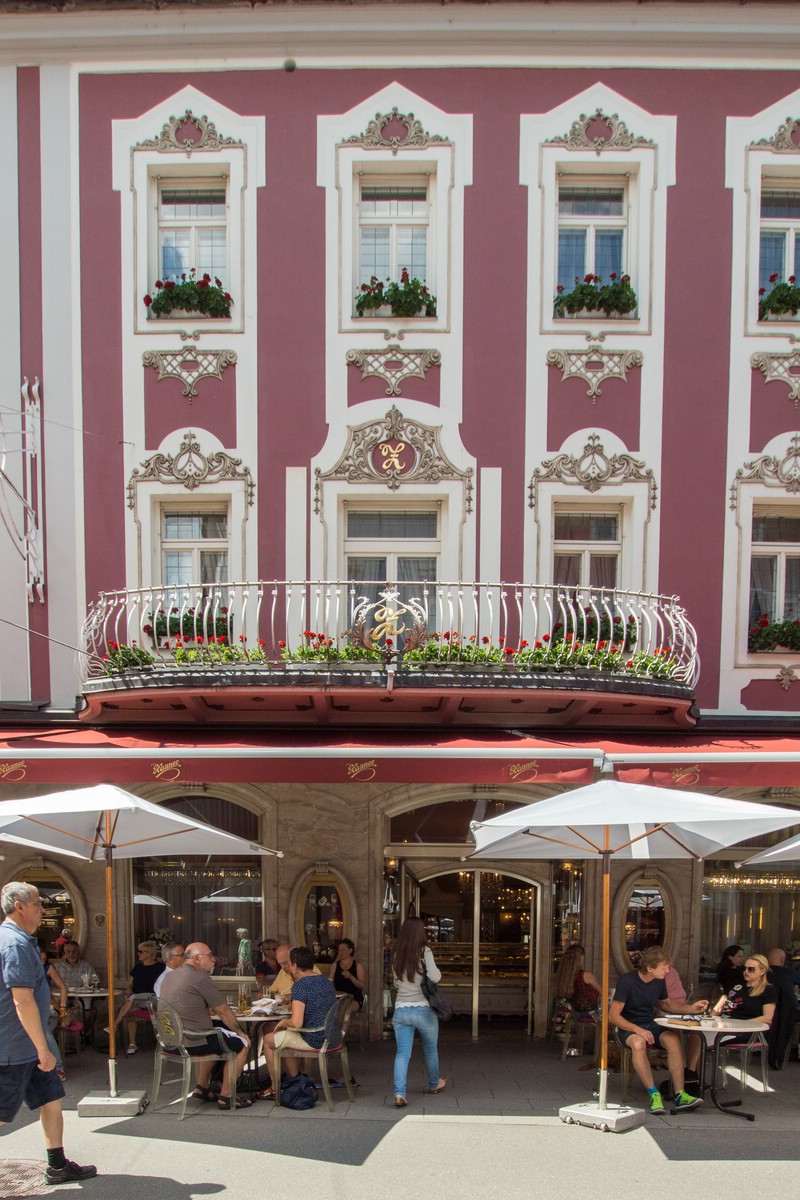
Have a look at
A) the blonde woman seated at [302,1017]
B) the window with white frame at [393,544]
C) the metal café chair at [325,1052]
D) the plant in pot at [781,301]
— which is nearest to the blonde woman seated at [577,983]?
the metal café chair at [325,1052]

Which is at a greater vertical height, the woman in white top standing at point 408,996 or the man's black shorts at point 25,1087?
the man's black shorts at point 25,1087

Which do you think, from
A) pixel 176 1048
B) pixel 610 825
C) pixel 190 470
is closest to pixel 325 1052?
pixel 176 1048

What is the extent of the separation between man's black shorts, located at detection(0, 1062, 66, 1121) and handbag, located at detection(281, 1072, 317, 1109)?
2.18 metres

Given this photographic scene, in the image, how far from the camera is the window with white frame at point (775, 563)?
10.6 m

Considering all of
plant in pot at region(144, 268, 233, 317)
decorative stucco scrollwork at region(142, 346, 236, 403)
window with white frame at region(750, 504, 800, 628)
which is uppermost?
plant in pot at region(144, 268, 233, 317)

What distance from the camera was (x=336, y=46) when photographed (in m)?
10.5

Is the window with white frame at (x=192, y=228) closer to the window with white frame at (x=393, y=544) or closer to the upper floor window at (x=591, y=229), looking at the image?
the window with white frame at (x=393, y=544)

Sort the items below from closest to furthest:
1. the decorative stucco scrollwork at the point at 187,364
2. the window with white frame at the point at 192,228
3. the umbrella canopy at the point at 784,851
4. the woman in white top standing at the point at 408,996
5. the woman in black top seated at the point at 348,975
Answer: the woman in white top standing at the point at 408,996, the umbrella canopy at the point at 784,851, the woman in black top seated at the point at 348,975, the decorative stucco scrollwork at the point at 187,364, the window with white frame at the point at 192,228

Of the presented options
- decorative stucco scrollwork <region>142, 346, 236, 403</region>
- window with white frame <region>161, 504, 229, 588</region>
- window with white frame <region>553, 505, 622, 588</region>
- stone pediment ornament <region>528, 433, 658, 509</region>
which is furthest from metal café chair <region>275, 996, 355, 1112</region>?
decorative stucco scrollwork <region>142, 346, 236, 403</region>

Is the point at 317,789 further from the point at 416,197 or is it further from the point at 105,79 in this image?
the point at 105,79

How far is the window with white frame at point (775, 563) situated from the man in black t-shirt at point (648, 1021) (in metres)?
4.27

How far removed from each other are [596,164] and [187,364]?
4.83 m

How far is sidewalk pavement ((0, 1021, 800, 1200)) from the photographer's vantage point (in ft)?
19.3

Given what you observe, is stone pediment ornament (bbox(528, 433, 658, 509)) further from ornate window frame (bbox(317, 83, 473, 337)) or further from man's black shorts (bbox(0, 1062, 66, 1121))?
man's black shorts (bbox(0, 1062, 66, 1121))
